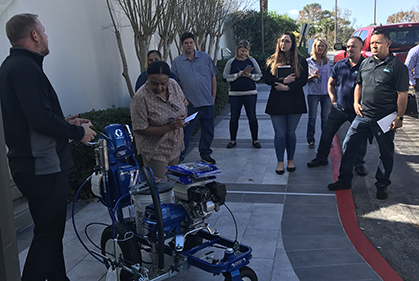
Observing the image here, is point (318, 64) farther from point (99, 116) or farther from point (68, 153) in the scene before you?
point (68, 153)

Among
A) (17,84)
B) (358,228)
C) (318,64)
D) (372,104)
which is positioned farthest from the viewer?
(318,64)

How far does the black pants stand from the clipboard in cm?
380

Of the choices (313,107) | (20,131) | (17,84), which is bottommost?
(313,107)

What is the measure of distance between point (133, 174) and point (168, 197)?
351mm

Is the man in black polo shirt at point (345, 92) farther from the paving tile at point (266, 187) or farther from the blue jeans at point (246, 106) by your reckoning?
the blue jeans at point (246, 106)

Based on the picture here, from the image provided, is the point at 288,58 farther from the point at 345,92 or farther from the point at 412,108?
the point at 412,108

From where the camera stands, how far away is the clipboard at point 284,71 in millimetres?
6012

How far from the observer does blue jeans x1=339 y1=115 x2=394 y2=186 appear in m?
5.19

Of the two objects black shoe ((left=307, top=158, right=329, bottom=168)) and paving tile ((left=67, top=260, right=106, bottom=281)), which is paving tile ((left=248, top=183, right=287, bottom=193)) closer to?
black shoe ((left=307, top=158, right=329, bottom=168))

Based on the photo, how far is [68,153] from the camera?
3.12 metres

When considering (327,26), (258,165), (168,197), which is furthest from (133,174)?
(327,26)

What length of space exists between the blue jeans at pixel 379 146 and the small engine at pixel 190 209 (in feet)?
9.78

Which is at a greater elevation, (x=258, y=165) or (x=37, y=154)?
(x=37, y=154)

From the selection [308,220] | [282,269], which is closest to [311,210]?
[308,220]
